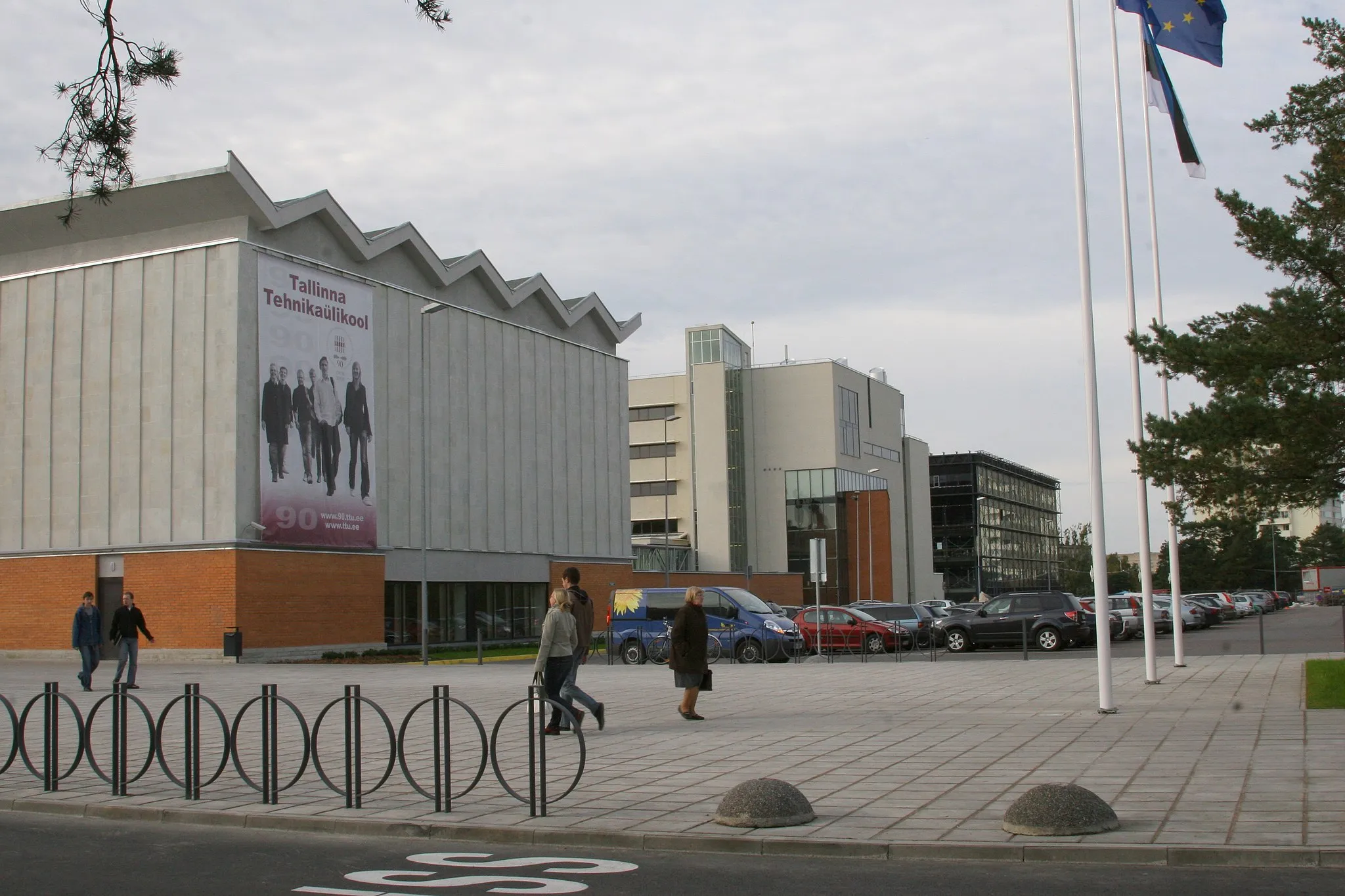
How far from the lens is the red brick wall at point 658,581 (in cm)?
5216

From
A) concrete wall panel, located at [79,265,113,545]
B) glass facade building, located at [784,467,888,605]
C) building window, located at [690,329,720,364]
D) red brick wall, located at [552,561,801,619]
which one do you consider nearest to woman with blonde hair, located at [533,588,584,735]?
red brick wall, located at [552,561,801,619]

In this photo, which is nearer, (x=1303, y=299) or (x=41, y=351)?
(x=1303, y=299)

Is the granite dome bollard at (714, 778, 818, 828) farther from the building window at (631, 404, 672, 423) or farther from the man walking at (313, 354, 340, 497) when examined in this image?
the building window at (631, 404, 672, 423)

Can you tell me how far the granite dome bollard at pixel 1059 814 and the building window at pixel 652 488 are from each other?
7652cm

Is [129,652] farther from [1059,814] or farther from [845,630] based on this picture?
[845,630]

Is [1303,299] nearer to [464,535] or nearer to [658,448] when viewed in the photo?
[464,535]

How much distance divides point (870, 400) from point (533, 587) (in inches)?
1768

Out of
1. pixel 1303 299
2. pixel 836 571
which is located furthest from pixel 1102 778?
pixel 836 571

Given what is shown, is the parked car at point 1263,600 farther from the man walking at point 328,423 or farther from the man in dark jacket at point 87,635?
the man in dark jacket at point 87,635

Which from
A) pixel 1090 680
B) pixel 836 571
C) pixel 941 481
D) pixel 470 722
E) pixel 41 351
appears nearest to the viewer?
pixel 470 722

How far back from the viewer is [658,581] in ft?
201

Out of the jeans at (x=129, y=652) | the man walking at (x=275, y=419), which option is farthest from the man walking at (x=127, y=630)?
the man walking at (x=275, y=419)

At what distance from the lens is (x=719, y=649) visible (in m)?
31.8

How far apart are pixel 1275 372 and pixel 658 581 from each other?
151ft
